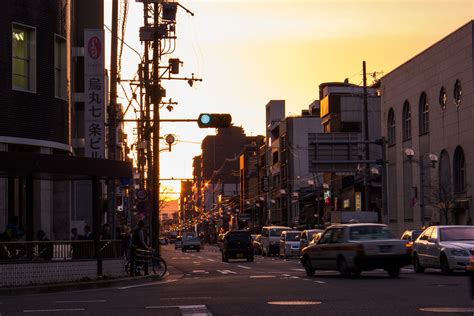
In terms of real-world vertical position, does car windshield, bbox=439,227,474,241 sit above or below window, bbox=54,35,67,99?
below

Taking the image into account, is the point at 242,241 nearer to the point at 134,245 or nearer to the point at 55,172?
the point at 134,245

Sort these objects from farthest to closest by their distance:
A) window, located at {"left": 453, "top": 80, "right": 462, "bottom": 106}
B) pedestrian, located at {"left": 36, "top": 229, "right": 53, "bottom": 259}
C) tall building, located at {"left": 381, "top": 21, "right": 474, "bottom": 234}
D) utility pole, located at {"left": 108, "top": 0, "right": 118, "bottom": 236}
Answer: window, located at {"left": 453, "top": 80, "right": 462, "bottom": 106}, tall building, located at {"left": 381, "top": 21, "right": 474, "bottom": 234}, utility pole, located at {"left": 108, "top": 0, "right": 118, "bottom": 236}, pedestrian, located at {"left": 36, "top": 229, "right": 53, "bottom": 259}

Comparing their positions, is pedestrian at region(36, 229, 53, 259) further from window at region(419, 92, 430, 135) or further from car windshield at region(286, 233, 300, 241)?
window at region(419, 92, 430, 135)

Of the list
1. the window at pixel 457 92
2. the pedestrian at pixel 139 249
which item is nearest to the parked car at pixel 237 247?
the window at pixel 457 92

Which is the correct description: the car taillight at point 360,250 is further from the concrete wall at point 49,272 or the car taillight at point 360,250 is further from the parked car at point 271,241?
the parked car at point 271,241

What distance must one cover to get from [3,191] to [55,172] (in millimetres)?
6796

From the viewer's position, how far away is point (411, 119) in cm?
7300

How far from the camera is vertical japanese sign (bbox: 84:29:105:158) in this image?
34.8 meters

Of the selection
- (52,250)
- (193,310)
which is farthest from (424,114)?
(193,310)

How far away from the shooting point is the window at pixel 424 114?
69.6 m

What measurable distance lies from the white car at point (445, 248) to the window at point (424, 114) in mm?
39046

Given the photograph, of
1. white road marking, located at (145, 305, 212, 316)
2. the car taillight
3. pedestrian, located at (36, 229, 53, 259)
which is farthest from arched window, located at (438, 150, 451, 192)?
white road marking, located at (145, 305, 212, 316)

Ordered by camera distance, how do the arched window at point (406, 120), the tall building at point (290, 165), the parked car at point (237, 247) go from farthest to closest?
the tall building at point (290, 165)
the arched window at point (406, 120)
the parked car at point (237, 247)

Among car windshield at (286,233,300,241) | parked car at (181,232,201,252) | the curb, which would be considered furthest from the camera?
parked car at (181,232,201,252)
